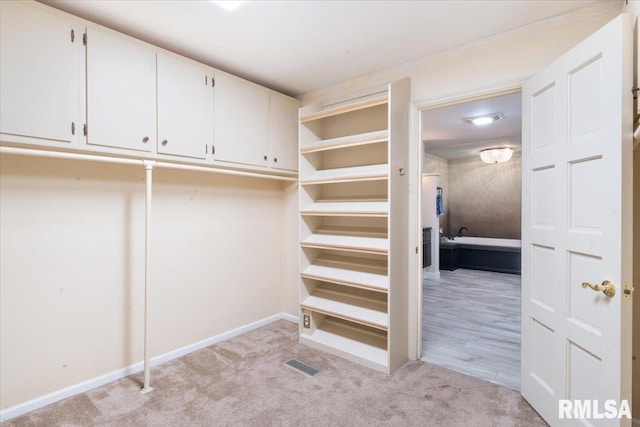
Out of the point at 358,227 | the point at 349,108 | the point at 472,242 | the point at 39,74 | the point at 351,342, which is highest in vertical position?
the point at 349,108

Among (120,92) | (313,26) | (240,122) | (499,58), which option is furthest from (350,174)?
(120,92)

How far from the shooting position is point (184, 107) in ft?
8.11

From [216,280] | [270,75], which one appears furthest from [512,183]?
[216,280]

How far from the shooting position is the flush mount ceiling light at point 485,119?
4.39 meters

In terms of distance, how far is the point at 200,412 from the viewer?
203 centimetres

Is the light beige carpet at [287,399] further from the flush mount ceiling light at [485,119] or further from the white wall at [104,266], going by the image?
the flush mount ceiling light at [485,119]

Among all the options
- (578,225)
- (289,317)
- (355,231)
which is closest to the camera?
(578,225)

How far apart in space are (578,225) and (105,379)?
319 centimetres

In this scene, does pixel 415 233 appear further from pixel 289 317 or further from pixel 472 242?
pixel 472 242

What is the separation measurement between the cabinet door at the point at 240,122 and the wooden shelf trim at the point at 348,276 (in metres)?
1.14

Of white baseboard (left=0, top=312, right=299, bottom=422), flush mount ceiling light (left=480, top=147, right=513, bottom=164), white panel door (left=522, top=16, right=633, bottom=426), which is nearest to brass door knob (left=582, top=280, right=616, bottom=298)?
white panel door (left=522, top=16, right=633, bottom=426)

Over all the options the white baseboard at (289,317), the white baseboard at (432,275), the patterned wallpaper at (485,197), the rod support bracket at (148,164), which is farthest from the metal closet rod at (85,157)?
the patterned wallpaper at (485,197)

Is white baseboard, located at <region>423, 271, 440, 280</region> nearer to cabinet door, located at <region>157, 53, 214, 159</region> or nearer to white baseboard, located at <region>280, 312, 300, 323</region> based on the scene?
white baseboard, located at <region>280, 312, 300, 323</region>

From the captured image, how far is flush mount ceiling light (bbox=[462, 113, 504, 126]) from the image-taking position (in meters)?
4.39
